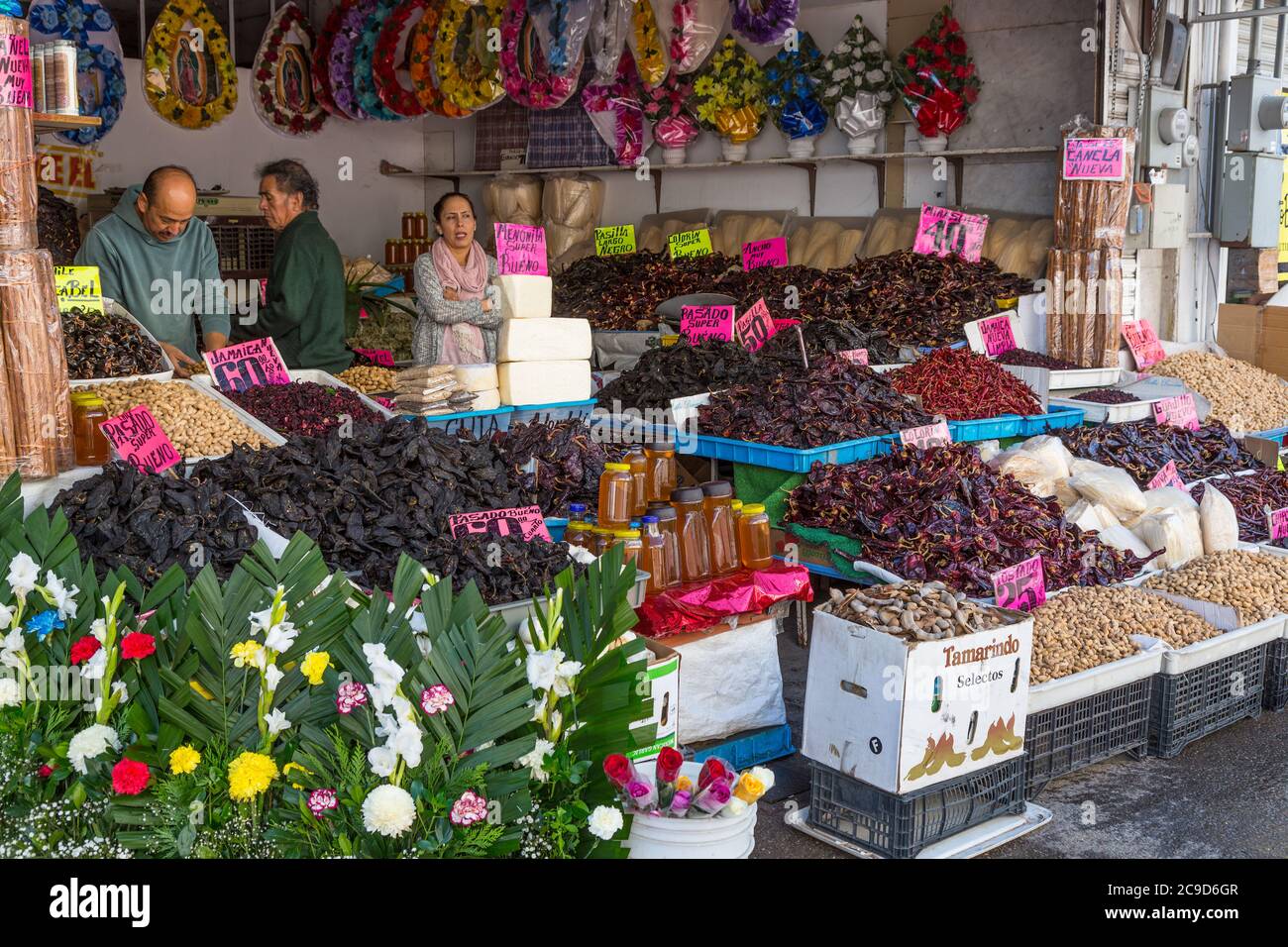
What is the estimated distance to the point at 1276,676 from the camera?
164 inches

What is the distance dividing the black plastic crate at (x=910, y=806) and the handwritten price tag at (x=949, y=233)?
15.5ft

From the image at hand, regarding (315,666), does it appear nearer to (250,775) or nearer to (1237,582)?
(250,775)

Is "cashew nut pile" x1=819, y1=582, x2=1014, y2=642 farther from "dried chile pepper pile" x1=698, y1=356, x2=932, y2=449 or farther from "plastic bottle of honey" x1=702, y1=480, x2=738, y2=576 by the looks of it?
"dried chile pepper pile" x1=698, y1=356, x2=932, y2=449

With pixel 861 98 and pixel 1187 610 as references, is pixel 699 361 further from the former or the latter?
pixel 861 98

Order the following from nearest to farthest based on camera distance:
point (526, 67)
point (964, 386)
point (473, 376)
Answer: point (473, 376) → point (964, 386) → point (526, 67)

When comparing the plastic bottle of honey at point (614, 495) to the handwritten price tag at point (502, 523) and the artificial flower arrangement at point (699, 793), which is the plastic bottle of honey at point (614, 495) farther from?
the artificial flower arrangement at point (699, 793)

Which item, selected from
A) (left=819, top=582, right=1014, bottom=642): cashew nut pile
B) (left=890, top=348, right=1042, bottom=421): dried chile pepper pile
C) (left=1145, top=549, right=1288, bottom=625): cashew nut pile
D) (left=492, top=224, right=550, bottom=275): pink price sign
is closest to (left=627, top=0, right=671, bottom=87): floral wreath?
(left=492, top=224, right=550, bottom=275): pink price sign

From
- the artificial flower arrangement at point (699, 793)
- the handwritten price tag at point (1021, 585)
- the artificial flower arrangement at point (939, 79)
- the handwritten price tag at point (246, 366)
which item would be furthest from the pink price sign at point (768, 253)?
the artificial flower arrangement at point (699, 793)

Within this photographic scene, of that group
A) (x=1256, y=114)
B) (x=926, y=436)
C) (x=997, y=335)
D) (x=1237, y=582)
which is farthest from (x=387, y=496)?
(x=1256, y=114)

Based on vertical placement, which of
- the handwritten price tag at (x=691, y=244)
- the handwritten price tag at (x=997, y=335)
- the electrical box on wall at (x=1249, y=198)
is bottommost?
the handwritten price tag at (x=997, y=335)

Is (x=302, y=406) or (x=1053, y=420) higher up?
(x=302, y=406)

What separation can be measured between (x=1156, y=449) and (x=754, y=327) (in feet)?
6.92

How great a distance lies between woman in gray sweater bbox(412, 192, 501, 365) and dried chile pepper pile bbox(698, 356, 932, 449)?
104cm

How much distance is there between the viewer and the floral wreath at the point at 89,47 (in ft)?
27.4
